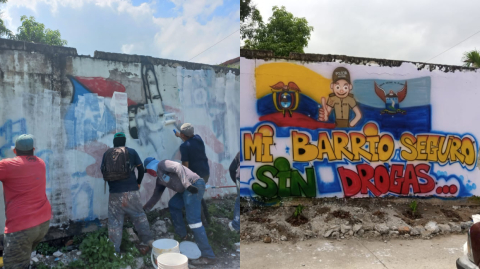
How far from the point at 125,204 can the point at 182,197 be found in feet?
2.55

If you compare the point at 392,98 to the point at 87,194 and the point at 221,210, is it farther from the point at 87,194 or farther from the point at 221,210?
the point at 87,194

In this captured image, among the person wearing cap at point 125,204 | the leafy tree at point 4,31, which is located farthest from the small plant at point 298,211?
the leafy tree at point 4,31

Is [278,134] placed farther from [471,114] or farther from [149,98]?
[471,114]

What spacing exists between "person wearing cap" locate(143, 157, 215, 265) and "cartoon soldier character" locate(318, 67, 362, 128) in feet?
9.78

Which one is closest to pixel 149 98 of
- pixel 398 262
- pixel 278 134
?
pixel 278 134

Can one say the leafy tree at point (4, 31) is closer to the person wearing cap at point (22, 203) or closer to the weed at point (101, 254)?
the person wearing cap at point (22, 203)

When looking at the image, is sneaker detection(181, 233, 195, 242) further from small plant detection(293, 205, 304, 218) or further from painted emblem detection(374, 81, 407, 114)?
painted emblem detection(374, 81, 407, 114)

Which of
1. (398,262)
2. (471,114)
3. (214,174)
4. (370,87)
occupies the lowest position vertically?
(398,262)

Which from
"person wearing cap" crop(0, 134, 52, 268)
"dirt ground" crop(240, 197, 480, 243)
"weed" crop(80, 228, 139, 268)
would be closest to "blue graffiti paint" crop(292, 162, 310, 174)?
"dirt ground" crop(240, 197, 480, 243)

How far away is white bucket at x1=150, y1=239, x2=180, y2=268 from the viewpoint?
4203 millimetres

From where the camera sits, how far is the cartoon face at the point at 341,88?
6.44m

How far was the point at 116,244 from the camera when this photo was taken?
4.07 meters

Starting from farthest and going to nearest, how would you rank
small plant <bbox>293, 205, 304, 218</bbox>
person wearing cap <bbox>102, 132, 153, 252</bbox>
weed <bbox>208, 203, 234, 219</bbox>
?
1. small plant <bbox>293, 205, 304, 218</bbox>
2. weed <bbox>208, 203, 234, 219</bbox>
3. person wearing cap <bbox>102, 132, 153, 252</bbox>

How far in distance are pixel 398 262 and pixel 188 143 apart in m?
3.44
